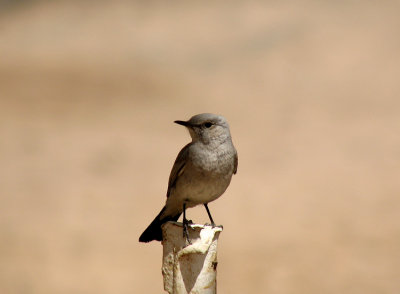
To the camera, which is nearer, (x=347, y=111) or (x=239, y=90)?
(x=347, y=111)

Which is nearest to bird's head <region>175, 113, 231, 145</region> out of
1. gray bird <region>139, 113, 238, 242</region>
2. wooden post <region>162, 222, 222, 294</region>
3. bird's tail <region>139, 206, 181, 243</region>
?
gray bird <region>139, 113, 238, 242</region>

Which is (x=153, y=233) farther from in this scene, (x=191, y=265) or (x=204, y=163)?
(x=191, y=265)

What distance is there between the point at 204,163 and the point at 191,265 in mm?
1239

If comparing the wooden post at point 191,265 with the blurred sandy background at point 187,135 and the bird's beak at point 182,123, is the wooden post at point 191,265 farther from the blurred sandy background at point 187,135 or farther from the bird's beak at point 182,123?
the blurred sandy background at point 187,135

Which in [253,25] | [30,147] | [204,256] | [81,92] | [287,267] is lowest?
[287,267]

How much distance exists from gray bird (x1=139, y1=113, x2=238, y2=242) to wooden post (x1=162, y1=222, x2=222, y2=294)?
Result: 100cm

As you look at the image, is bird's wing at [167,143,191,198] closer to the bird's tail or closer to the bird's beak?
the bird's beak

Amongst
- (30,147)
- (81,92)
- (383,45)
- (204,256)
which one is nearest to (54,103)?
(81,92)

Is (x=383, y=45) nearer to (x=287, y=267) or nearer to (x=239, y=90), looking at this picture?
(x=239, y=90)

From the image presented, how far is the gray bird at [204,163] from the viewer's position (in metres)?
5.73

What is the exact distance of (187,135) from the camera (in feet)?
50.0

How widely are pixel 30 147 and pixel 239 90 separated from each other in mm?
4958

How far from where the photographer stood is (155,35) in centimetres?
1920

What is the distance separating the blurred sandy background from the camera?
11.1 metres
